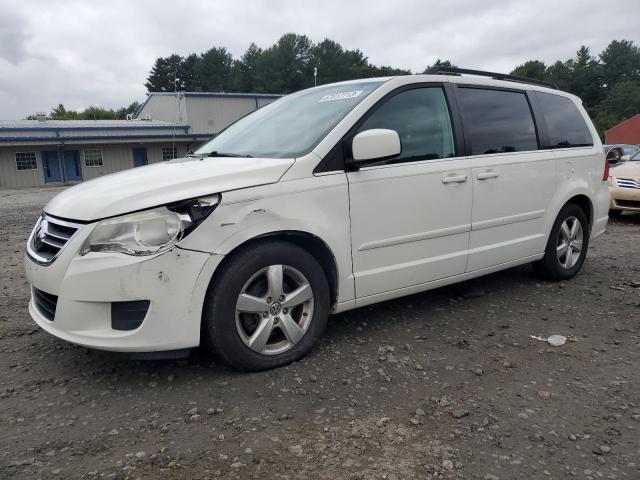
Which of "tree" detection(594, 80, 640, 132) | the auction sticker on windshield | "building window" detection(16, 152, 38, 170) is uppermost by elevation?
"tree" detection(594, 80, 640, 132)

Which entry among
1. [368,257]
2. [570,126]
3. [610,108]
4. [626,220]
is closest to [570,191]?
[570,126]

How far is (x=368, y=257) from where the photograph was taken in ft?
11.1

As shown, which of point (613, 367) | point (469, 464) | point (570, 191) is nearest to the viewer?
point (469, 464)

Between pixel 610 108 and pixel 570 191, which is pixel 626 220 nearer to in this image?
pixel 570 191

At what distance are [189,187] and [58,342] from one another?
165cm

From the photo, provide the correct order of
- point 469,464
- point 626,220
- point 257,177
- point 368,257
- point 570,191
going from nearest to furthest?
point 469,464
point 257,177
point 368,257
point 570,191
point 626,220

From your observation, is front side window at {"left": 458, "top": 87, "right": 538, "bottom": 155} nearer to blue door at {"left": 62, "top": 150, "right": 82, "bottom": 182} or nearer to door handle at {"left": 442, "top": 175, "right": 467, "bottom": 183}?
door handle at {"left": 442, "top": 175, "right": 467, "bottom": 183}

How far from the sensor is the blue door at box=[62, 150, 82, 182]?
100 ft

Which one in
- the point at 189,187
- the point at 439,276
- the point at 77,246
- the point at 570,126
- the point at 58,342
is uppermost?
the point at 570,126

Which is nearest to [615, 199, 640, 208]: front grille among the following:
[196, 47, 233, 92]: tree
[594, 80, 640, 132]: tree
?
[594, 80, 640, 132]: tree

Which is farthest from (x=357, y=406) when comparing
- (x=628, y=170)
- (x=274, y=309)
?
(x=628, y=170)

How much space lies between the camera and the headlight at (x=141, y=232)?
8.66ft

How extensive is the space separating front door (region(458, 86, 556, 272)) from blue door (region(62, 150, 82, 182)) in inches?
1232

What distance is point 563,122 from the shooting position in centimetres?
490
